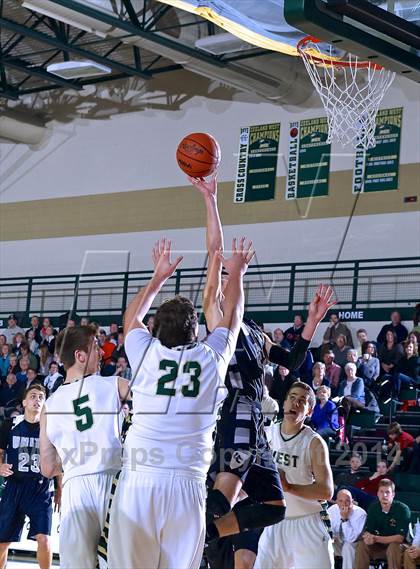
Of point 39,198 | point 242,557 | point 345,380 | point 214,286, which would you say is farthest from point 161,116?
point 214,286

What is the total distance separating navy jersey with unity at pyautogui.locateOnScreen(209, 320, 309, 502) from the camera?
6.48 m

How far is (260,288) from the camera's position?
21.8 m

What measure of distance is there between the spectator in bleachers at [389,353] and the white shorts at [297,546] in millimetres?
8932

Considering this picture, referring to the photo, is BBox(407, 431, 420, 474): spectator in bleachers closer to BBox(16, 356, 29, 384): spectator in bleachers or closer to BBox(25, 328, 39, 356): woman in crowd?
BBox(16, 356, 29, 384): spectator in bleachers

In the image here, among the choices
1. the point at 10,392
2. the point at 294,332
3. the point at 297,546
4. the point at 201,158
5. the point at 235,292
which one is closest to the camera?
the point at 235,292

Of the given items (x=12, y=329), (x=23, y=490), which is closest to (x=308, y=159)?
(x=12, y=329)

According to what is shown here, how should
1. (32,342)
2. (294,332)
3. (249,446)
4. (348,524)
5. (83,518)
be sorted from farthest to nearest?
(32,342)
(294,332)
(348,524)
(249,446)
(83,518)

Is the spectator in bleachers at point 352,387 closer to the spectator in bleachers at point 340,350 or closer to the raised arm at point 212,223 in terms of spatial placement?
the spectator in bleachers at point 340,350

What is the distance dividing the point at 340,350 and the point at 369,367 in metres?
1.06

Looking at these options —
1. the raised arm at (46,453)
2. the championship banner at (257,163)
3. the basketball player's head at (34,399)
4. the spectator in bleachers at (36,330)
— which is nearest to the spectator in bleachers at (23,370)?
the spectator in bleachers at (36,330)

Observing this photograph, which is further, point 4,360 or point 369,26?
point 4,360

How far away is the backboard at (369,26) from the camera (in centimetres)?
741

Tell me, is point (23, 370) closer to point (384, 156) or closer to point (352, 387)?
point (352, 387)

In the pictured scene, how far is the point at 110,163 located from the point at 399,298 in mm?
8605
